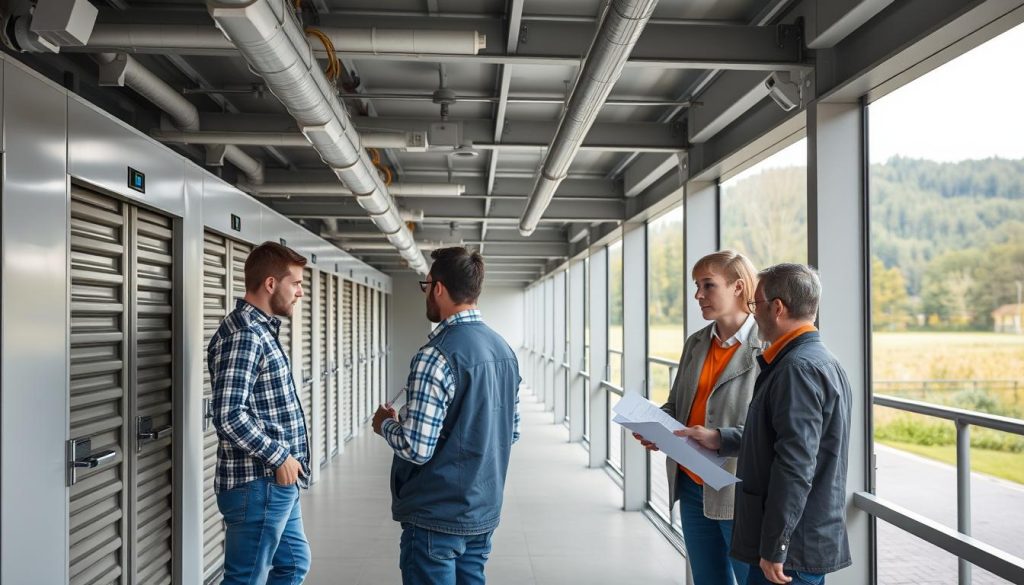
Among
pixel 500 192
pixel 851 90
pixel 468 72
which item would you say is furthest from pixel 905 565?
pixel 500 192

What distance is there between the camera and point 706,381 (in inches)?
115

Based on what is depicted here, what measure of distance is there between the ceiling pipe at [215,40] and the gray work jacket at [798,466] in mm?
1667

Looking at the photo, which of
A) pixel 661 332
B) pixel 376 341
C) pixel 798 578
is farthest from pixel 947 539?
pixel 376 341

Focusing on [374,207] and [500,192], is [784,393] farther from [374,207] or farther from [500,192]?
→ [500,192]

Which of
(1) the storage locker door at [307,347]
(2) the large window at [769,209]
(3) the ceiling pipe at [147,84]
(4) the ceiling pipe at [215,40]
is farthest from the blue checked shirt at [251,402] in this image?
(1) the storage locker door at [307,347]

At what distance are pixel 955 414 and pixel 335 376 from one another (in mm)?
7655

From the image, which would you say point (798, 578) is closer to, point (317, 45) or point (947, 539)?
point (947, 539)

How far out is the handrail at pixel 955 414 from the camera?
2.34m

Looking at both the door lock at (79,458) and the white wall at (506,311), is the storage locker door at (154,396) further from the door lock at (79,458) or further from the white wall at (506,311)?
the white wall at (506,311)

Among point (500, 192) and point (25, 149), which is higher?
point (500, 192)

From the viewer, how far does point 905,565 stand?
3033mm

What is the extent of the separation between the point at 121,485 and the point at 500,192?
4.54 m

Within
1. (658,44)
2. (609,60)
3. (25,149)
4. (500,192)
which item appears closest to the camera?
(25,149)

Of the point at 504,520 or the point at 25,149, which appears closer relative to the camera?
the point at 25,149
